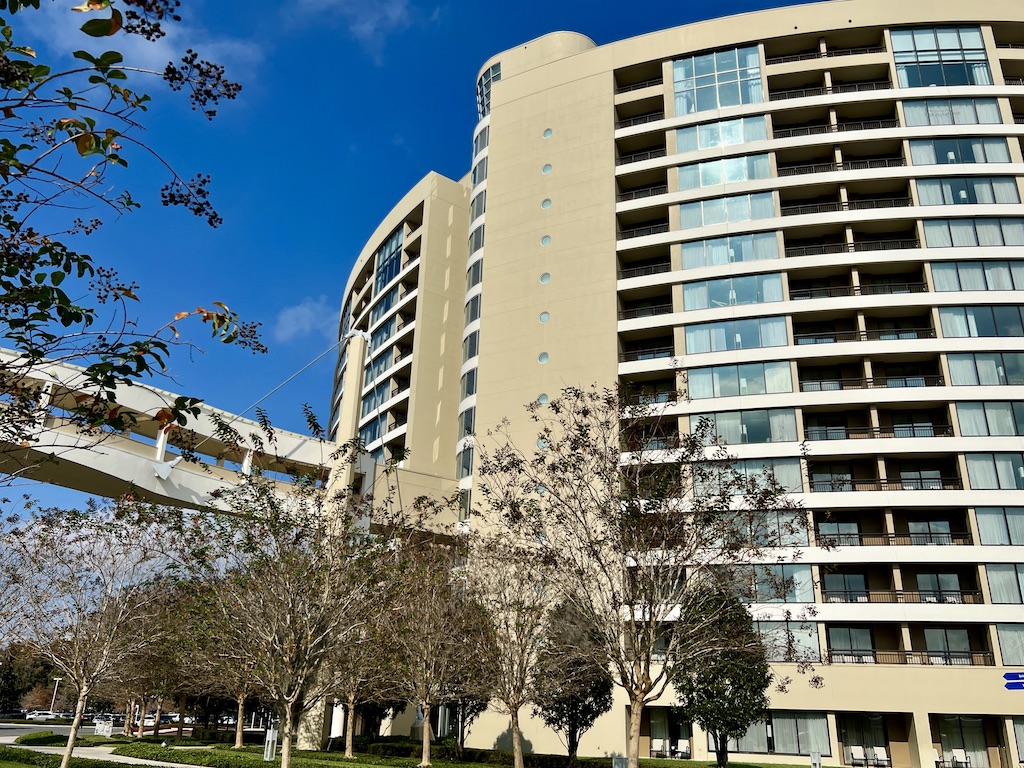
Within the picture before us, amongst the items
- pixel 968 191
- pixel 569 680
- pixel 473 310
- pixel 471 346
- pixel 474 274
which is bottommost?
pixel 569 680

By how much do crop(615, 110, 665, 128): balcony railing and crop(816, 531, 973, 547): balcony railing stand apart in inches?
1246

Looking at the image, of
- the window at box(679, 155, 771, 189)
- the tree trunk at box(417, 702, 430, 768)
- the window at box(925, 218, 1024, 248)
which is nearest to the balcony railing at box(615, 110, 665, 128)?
the window at box(679, 155, 771, 189)

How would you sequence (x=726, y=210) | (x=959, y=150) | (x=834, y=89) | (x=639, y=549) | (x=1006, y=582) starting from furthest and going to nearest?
1. (x=834, y=89)
2. (x=726, y=210)
3. (x=959, y=150)
4. (x=1006, y=582)
5. (x=639, y=549)

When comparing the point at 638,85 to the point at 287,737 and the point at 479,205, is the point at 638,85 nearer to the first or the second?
the point at 479,205

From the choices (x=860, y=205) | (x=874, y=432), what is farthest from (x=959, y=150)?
(x=874, y=432)

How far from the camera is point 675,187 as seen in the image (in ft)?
173

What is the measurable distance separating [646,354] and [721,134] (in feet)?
51.9

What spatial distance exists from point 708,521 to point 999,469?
2912 centimetres

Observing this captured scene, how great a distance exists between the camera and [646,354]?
5191 cm

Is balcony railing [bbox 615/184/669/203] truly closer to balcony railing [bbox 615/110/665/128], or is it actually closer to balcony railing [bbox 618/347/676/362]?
balcony railing [bbox 615/110/665/128]

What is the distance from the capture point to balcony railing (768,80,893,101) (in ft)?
Answer: 169

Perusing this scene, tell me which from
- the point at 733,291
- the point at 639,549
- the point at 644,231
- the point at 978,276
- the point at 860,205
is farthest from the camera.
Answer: the point at 644,231

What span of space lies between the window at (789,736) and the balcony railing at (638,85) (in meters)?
42.7

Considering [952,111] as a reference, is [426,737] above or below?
below
